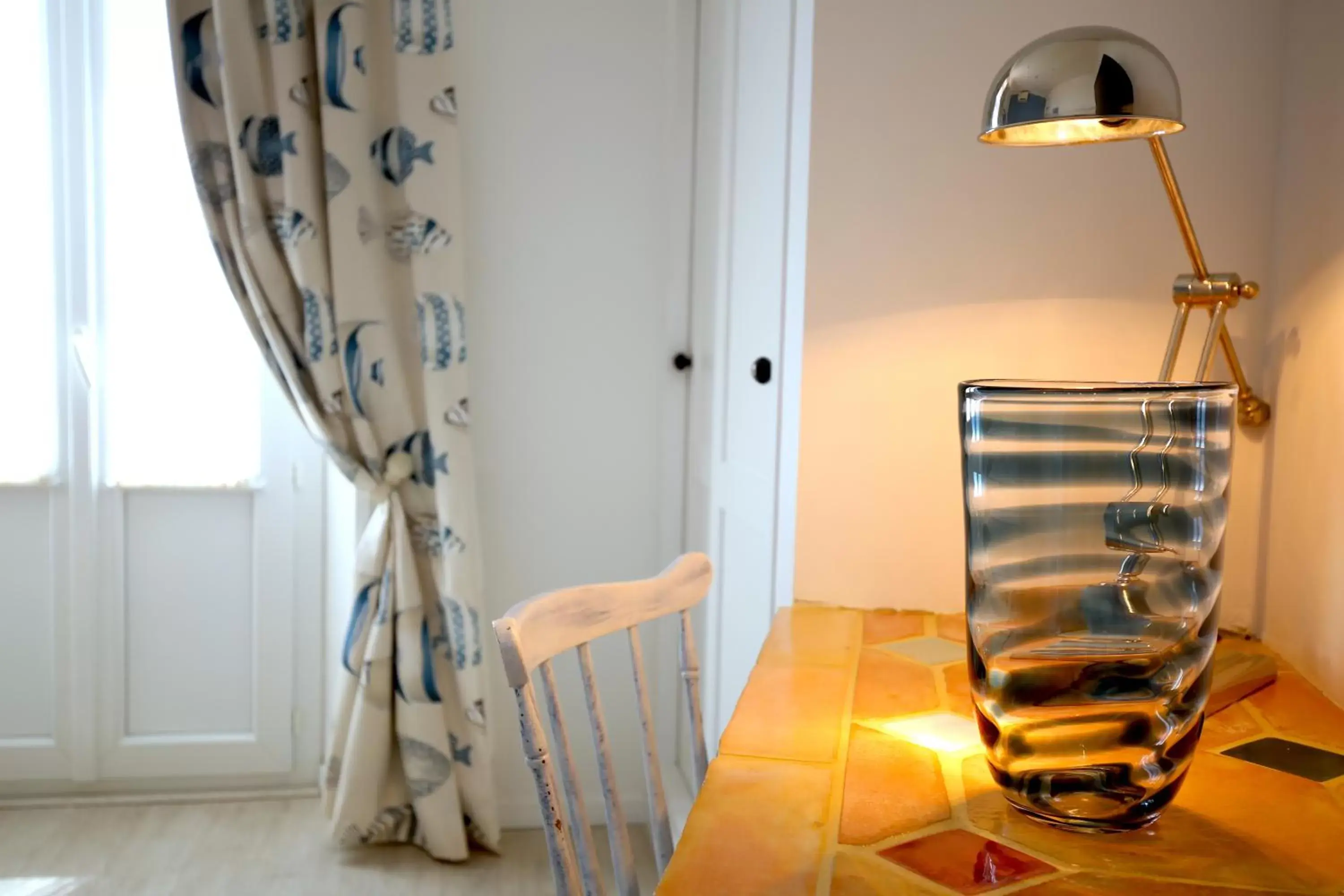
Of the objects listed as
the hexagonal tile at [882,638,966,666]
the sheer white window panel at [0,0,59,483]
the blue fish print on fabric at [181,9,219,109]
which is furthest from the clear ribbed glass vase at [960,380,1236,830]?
the sheer white window panel at [0,0,59,483]

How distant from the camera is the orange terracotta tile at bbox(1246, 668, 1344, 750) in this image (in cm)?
101

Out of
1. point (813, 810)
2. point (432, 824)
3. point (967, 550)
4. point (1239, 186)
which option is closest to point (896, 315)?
point (1239, 186)

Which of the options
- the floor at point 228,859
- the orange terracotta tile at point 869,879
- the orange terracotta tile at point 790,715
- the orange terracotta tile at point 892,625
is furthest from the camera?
the floor at point 228,859

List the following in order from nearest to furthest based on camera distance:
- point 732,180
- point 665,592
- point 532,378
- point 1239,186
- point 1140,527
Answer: point 1140,527, point 665,592, point 1239,186, point 732,180, point 532,378

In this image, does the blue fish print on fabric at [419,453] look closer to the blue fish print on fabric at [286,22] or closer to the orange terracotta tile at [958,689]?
the blue fish print on fabric at [286,22]

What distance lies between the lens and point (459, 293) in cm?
240

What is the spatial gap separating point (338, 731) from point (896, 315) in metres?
1.66

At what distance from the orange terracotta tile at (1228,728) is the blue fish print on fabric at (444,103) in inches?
75.3

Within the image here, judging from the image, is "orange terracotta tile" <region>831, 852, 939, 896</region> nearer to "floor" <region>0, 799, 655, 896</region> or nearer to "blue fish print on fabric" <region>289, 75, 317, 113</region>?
"floor" <region>0, 799, 655, 896</region>

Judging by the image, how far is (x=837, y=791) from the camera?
841 millimetres

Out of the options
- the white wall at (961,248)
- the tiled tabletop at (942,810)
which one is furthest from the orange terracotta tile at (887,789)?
the white wall at (961,248)

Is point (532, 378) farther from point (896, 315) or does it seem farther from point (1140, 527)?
point (1140, 527)

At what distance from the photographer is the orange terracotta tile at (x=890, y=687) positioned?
3.43 ft

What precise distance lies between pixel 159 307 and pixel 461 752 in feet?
4.15
